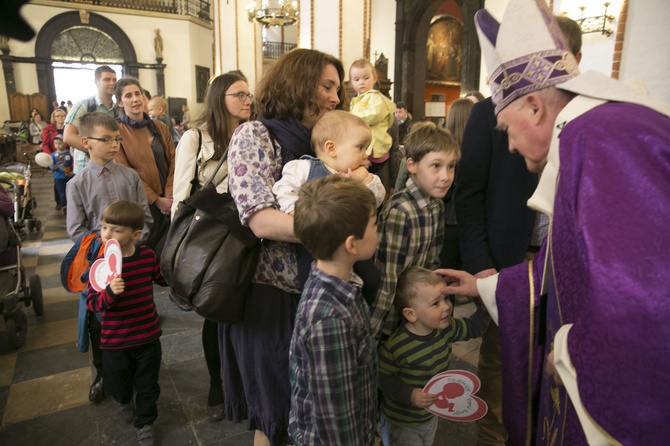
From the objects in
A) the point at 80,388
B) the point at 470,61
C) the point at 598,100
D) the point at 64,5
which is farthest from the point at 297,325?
the point at 64,5

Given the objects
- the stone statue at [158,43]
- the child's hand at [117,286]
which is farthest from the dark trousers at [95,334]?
the stone statue at [158,43]

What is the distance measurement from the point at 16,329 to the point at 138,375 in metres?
1.61

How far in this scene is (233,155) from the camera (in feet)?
5.11

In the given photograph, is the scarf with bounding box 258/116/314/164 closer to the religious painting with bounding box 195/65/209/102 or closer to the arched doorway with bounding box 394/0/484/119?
the arched doorway with bounding box 394/0/484/119

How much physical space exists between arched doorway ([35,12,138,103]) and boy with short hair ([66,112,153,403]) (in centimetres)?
1902

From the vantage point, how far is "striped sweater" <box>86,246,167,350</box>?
217 cm

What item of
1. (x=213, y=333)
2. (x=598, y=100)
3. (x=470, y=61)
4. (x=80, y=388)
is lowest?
(x=80, y=388)

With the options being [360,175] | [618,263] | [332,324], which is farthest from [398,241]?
[618,263]

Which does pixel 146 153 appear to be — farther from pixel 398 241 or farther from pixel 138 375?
pixel 398 241

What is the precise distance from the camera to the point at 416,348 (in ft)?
5.84

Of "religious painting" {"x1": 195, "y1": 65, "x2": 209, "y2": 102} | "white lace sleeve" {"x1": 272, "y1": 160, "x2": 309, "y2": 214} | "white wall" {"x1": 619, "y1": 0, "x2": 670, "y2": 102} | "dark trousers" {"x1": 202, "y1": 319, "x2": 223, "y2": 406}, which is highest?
"religious painting" {"x1": 195, "y1": 65, "x2": 209, "y2": 102}

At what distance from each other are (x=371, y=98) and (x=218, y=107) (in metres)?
1.43

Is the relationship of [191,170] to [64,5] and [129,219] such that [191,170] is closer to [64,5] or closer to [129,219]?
[129,219]

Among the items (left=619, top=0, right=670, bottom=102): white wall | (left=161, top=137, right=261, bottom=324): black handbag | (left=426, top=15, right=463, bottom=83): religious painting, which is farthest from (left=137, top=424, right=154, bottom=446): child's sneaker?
(left=426, top=15, right=463, bottom=83): religious painting
